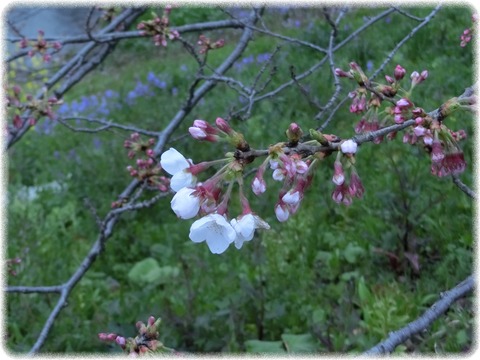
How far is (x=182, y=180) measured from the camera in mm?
1042

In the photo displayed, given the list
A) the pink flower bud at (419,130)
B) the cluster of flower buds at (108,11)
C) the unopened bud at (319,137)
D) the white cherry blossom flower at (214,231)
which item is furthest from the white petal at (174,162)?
the cluster of flower buds at (108,11)

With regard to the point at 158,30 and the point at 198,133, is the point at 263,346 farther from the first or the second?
the point at 198,133

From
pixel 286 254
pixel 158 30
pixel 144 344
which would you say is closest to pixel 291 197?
pixel 144 344

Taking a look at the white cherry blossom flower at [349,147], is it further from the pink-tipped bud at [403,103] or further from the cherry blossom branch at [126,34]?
the cherry blossom branch at [126,34]

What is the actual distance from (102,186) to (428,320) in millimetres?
3866

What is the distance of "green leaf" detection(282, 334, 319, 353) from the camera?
2.37 meters

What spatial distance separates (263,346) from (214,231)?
157 cm

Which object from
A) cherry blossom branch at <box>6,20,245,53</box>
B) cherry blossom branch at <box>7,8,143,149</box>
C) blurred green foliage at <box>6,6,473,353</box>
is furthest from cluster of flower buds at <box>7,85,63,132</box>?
blurred green foliage at <box>6,6,473,353</box>

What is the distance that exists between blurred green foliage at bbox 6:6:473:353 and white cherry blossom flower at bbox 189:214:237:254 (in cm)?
101

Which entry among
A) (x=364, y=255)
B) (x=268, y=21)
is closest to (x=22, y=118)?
(x=364, y=255)

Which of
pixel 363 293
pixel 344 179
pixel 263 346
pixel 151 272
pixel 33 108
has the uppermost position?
pixel 33 108

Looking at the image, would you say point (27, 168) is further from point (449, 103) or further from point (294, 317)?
point (449, 103)

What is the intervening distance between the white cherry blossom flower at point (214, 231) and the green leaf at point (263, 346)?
4.91 feet

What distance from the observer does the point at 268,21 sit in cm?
725
